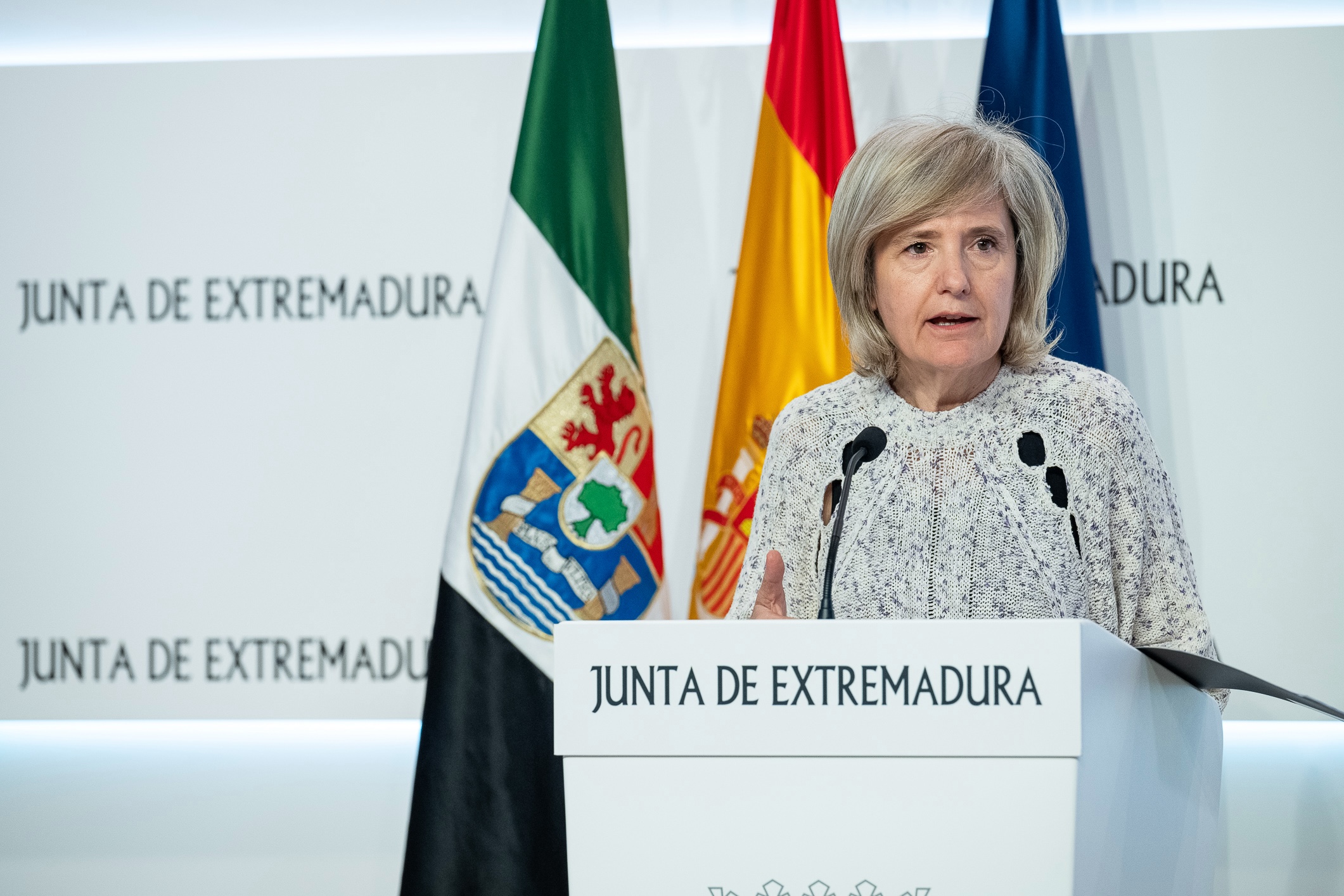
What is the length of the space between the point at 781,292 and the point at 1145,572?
4.01ft

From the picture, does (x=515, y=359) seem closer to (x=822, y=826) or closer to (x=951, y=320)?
(x=951, y=320)

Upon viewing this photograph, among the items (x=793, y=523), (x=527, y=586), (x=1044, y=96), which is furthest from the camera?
(x=1044, y=96)

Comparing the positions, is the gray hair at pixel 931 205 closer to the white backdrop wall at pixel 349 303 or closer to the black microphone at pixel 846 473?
the black microphone at pixel 846 473

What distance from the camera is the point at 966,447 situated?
57.2 inches

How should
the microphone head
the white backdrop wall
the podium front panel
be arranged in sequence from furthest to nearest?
the white backdrop wall < the microphone head < the podium front panel

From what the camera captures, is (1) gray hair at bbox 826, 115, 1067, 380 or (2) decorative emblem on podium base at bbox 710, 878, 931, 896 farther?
(1) gray hair at bbox 826, 115, 1067, 380

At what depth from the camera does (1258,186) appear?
2.63 meters

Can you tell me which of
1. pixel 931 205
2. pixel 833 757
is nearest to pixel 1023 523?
pixel 931 205

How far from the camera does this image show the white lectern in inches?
31.9

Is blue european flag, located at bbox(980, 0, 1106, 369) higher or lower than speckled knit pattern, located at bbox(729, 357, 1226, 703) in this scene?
higher

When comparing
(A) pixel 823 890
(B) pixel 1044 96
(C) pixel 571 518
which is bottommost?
(A) pixel 823 890

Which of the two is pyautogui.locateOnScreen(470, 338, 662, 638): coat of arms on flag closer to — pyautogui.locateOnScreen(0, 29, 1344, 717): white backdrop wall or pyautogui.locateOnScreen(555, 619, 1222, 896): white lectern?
pyautogui.locateOnScreen(0, 29, 1344, 717): white backdrop wall

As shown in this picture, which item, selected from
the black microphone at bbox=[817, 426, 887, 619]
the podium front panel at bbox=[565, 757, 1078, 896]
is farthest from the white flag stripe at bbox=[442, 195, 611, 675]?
the podium front panel at bbox=[565, 757, 1078, 896]

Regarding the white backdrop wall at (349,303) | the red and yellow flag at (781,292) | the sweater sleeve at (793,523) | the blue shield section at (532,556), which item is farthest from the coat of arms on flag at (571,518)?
the sweater sleeve at (793,523)
